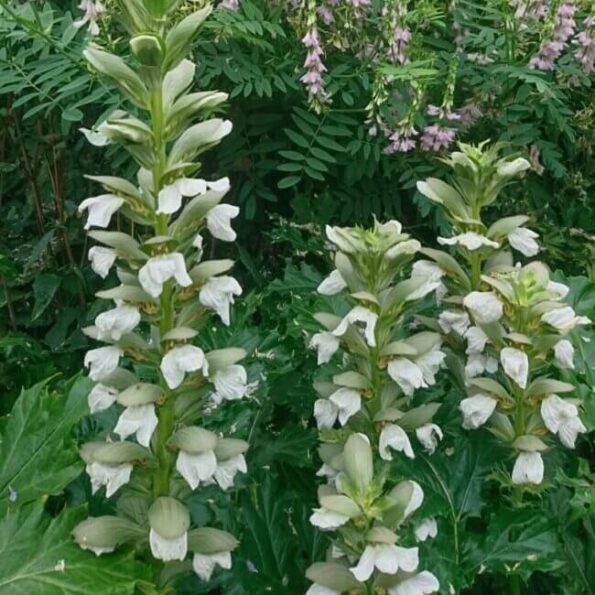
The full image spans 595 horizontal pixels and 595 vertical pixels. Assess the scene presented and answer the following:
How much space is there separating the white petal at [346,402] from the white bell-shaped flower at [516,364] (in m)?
0.20

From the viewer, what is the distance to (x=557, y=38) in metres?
2.24

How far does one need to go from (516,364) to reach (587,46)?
1379 mm

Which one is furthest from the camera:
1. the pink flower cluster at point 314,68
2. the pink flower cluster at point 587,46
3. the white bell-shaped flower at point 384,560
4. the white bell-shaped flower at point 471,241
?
the pink flower cluster at point 587,46

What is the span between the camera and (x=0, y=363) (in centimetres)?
220

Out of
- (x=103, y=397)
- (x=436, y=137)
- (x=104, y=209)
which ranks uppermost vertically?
(x=104, y=209)

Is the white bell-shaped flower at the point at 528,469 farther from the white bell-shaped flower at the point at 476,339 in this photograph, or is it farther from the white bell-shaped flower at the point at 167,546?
the white bell-shaped flower at the point at 167,546

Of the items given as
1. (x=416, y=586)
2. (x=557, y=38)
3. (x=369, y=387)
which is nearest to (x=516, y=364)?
(x=369, y=387)

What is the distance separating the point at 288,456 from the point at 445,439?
245mm

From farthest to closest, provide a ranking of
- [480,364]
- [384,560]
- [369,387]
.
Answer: [480,364]
[369,387]
[384,560]

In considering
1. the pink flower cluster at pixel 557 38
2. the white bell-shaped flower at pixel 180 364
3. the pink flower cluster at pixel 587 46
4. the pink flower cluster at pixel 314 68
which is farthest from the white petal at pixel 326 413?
the pink flower cluster at pixel 587 46

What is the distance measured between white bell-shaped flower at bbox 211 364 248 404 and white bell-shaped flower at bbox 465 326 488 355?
1.16 feet

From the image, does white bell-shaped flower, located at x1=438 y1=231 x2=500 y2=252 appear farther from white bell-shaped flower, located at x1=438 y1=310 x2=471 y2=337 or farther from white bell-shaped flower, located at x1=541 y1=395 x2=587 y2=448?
white bell-shaped flower, located at x1=541 y1=395 x2=587 y2=448

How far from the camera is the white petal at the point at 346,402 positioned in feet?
3.68

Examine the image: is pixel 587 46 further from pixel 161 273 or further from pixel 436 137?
pixel 161 273
